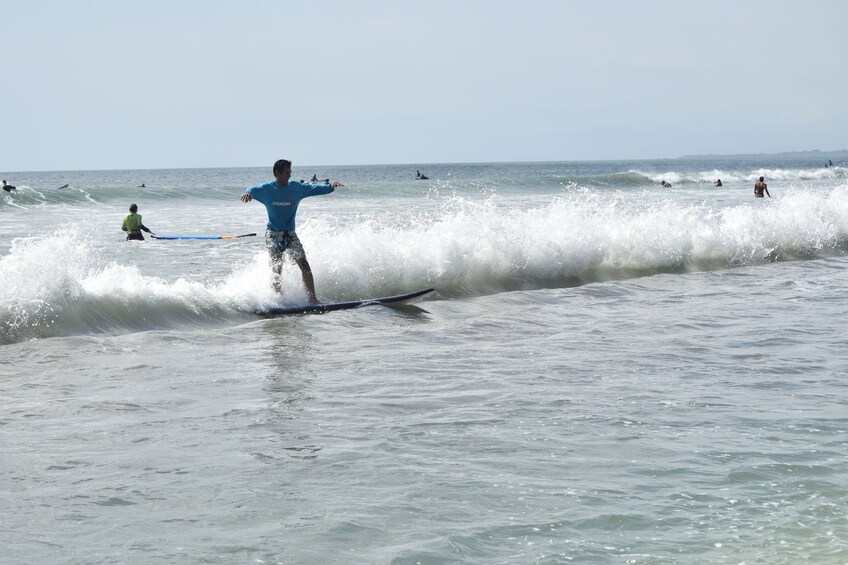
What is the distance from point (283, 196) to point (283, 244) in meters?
0.58

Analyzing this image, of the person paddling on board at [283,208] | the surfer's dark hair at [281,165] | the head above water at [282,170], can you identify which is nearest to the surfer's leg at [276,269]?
the person paddling on board at [283,208]

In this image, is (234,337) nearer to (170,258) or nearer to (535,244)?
(535,244)

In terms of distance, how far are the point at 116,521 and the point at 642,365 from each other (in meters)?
4.98

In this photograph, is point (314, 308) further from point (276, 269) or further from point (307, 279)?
point (276, 269)

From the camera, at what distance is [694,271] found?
1689 centimetres

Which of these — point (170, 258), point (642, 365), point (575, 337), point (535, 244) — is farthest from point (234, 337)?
point (170, 258)

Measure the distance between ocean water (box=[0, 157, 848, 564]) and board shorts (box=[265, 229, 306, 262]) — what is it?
58cm

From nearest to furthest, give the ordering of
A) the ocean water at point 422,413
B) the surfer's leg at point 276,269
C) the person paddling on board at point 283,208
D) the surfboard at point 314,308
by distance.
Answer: the ocean water at point 422,413, the person paddling on board at point 283,208, the surfboard at point 314,308, the surfer's leg at point 276,269

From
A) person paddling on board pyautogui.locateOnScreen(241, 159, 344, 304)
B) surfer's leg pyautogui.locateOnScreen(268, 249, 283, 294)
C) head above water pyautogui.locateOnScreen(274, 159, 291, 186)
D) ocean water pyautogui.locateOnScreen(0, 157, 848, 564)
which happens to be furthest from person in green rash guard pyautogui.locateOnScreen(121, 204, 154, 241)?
head above water pyautogui.locateOnScreen(274, 159, 291, 186)

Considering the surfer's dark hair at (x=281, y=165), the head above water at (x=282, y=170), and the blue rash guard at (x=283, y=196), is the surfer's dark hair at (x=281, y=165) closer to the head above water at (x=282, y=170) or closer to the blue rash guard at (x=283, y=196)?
the head above water at (x=282, y=170)

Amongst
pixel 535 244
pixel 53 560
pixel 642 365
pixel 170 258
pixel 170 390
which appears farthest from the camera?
pixel 170 258

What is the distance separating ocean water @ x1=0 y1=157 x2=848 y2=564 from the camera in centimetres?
450

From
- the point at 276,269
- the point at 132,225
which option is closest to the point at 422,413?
the point at 276,269

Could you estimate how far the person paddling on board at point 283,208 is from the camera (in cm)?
1123
